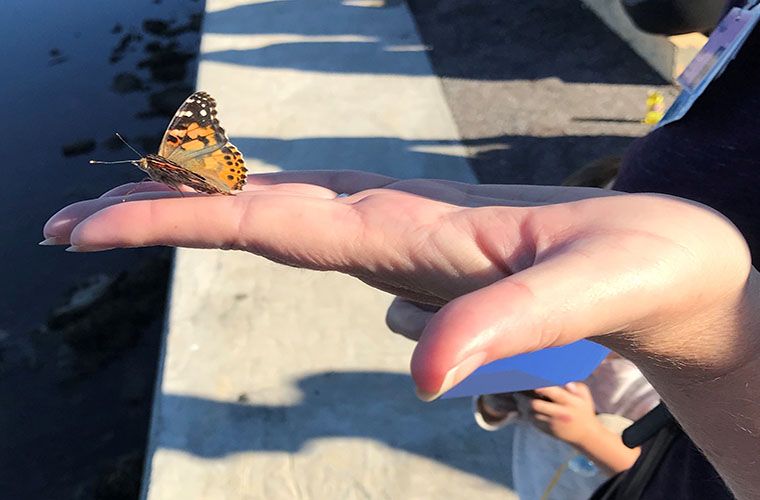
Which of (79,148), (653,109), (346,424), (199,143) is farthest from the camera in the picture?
(79,148)

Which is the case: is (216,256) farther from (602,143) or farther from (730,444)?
(730,444)

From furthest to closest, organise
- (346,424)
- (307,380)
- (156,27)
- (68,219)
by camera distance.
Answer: (156,27) → (307,380) → (346,424) → (68,219)

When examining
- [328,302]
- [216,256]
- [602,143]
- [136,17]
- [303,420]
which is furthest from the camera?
[136,17]

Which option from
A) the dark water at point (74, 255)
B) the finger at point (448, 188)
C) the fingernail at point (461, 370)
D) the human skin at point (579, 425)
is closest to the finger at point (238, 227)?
the finger at point (448, 188)

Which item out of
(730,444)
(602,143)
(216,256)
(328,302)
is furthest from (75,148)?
(730,444)

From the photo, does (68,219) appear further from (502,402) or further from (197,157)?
(502,402)

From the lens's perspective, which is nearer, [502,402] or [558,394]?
[558,394]

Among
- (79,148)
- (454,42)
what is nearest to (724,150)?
(454,42)
